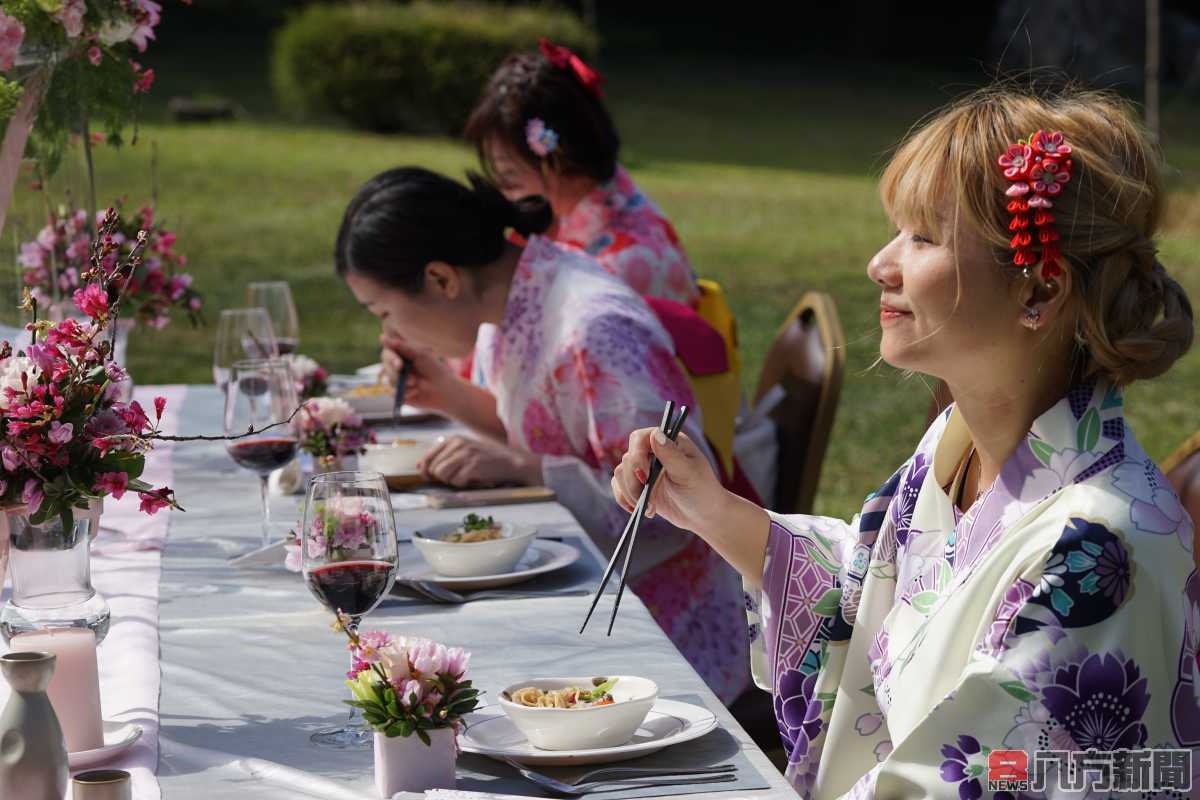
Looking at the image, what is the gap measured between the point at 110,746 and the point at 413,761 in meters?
0.33

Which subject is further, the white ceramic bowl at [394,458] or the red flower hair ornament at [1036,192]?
the white ceramic bowl at [394,458]

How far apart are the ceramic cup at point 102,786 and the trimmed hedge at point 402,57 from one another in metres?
15.6

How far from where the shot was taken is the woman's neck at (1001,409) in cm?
166

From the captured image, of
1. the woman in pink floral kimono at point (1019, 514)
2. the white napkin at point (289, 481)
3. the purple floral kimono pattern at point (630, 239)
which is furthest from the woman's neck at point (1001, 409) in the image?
the purple floral kimono pattern at point (630, 239)

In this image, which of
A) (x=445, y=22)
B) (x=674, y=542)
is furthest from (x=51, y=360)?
(x=445, y=22)

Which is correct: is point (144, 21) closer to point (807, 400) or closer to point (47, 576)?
point (47, 576)

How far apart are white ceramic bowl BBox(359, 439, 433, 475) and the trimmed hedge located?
45.9 ft

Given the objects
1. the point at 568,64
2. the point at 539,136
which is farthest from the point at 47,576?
the point at 568,64

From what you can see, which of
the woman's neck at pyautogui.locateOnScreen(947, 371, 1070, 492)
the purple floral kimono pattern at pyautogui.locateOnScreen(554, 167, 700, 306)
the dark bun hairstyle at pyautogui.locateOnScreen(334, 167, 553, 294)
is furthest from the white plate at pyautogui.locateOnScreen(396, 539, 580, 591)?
the purple floral kimono pattern at pyautogui.locateOnScreen(554, 167, 700, 306)

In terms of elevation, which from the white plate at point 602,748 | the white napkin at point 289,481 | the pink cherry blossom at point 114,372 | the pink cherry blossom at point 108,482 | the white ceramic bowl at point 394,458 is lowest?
the white ceramic bowl at point 394,458

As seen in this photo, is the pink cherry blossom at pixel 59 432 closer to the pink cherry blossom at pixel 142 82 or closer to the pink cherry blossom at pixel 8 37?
the pink cherry blossom at pixel 8 37

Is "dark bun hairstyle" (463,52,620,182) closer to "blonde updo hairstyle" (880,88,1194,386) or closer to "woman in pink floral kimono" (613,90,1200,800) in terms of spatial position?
"woman in pink floral kimono" (613,90,1200,800)

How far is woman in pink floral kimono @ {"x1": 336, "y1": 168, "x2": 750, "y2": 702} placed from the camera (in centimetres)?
290

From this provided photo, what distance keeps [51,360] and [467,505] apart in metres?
1.24
